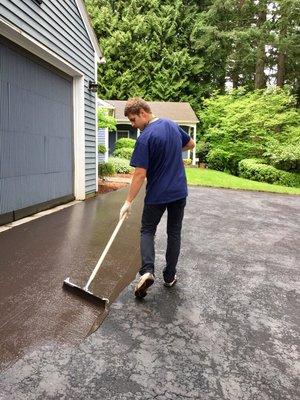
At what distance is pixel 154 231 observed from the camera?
10.9 ft

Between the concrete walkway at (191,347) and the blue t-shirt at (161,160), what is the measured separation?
0.93m

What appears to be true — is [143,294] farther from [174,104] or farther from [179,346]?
[174,104]

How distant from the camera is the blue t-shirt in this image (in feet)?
9.96

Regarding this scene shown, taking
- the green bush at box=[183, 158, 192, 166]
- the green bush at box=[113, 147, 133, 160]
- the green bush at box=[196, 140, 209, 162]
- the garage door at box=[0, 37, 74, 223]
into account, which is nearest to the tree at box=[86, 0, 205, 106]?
the green bush at box=[196, 140, 209, 162]

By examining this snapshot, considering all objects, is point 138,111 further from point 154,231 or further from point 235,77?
point 235,77

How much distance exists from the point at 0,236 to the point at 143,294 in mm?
2738

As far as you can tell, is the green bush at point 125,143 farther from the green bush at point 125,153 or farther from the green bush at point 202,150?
the green bush at point 202,150

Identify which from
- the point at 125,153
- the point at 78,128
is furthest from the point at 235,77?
the point at 78,128

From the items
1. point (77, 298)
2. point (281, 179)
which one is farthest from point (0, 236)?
point (281, 179)

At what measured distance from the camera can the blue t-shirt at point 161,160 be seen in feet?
9.96

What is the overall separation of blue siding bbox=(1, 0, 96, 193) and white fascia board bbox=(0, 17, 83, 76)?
0.31 ft

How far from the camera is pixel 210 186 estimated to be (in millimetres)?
13602

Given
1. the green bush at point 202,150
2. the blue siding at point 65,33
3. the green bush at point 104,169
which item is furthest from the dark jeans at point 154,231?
the green bush at point 202,150

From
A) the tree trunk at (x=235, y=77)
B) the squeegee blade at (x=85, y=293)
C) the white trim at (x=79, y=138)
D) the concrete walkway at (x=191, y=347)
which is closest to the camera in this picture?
the concrete walkway at (x=191, y=347)
